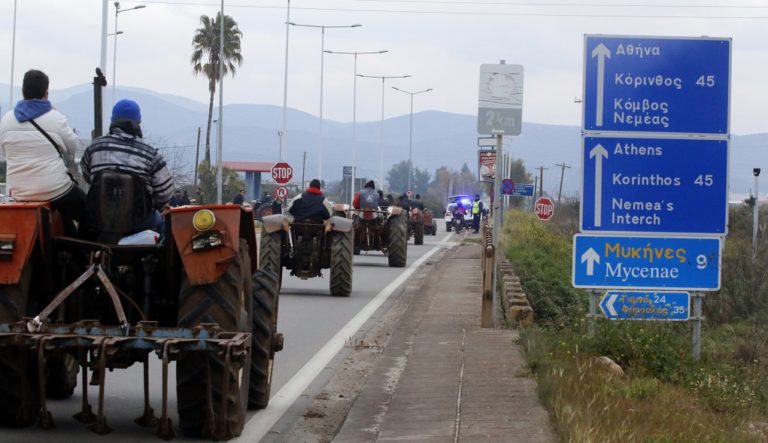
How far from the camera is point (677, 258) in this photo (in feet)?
39.5

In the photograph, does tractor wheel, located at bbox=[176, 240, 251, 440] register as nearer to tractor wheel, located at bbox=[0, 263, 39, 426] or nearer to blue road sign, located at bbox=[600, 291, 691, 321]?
tractor wheel, located at bbox=[0, 263, 39, 426]

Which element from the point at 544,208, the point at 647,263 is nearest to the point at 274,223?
the point at 647,263

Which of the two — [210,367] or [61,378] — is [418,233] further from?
[210,367]

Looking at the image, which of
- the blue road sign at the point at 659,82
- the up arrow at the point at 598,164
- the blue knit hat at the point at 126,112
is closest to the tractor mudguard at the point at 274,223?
the up arrow at the point at 598,164

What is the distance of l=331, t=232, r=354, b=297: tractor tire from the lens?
21.1 m

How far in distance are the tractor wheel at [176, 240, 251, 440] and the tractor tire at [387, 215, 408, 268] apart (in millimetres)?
22179

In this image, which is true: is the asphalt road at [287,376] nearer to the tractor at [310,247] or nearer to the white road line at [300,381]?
the white road line at [300,381]

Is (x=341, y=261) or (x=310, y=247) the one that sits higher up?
(x=310, y=247)

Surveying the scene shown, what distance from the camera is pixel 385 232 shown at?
31.4 meters

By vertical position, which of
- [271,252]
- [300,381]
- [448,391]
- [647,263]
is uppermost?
[647,263]

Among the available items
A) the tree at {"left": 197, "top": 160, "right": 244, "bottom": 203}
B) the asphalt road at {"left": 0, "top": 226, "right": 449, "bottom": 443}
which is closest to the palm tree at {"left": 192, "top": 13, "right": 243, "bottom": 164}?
the tree at {"left": 197, "top": 160, "right": 244, "bottom": 203}

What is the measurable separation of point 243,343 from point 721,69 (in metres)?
6.28

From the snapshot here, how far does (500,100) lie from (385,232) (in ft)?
49.5

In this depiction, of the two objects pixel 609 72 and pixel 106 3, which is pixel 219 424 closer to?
pixel 609 72
